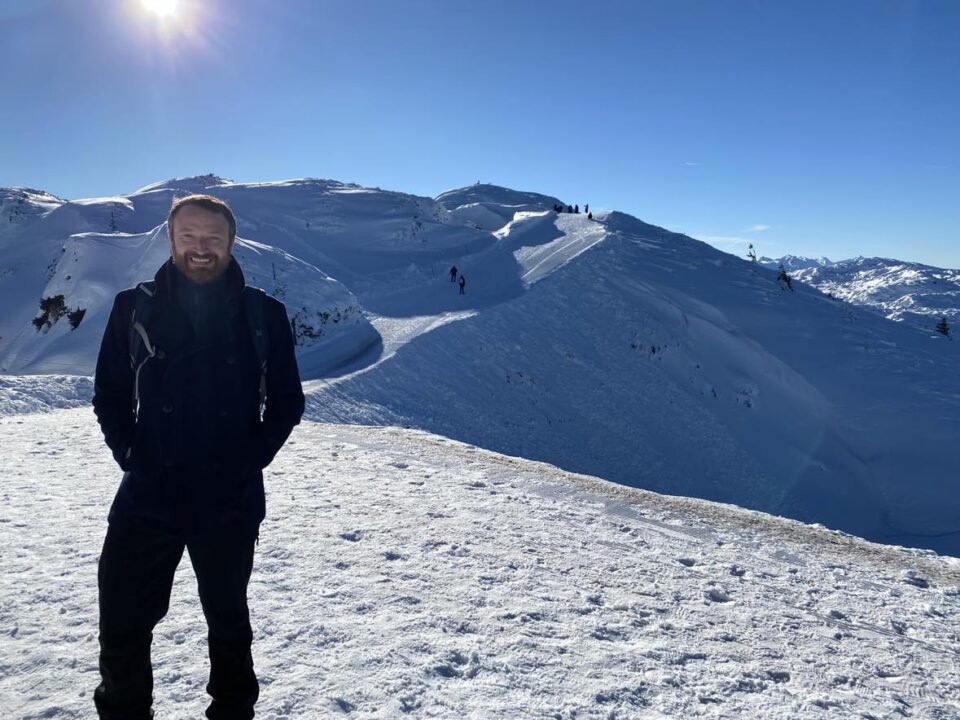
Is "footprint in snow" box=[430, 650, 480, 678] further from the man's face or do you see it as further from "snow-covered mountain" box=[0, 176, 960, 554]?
"snow-covered mountain" box=[0, 176, 960, 554]

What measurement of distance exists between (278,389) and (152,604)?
4.27 feet

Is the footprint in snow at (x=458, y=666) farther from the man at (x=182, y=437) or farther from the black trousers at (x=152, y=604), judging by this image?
the man at (x=182, y=437)

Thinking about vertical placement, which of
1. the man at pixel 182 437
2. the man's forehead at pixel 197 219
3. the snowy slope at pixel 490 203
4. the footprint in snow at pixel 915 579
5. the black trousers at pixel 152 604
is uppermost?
the snowy slope at pixel 490 203

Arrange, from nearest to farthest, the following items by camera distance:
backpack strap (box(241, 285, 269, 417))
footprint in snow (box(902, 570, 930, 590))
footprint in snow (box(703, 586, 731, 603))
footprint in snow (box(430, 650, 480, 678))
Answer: backpack strap (box(241, 285, 269, 417)) < footprint in snow (box(430, 650, 480, 678)) < footprint in snow (box(703, 586, 731, 603)) < footprint in snow (box(902, 570, 930, 590))

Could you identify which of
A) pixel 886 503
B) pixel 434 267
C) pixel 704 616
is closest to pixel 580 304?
pixel 434 267

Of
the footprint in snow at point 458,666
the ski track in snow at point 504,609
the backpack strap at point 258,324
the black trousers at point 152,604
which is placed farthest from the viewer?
the footprint in snow at point 458,666

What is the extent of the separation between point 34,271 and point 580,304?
1377 inches

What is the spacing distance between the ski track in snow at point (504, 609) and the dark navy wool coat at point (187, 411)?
184 centimetres

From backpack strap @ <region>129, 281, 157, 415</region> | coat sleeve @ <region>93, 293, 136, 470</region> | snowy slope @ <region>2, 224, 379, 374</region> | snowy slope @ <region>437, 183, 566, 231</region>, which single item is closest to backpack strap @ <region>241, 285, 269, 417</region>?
backpack strap @ <region>129, 281, 157, 415</region>

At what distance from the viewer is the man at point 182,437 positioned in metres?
3.14

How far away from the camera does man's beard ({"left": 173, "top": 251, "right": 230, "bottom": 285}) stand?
3186 millimetres

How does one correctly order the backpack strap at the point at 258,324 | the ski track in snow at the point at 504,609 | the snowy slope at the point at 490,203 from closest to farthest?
1. the backpack strap at the point at 258,324
2. the ski track in snow at the point at 504,609
3. the snowy slope at the point at 490,203

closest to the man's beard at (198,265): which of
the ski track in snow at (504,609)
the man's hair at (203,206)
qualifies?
the man's hair at (203,206)

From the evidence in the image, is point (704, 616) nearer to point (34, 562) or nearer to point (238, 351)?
point (238, 351)
